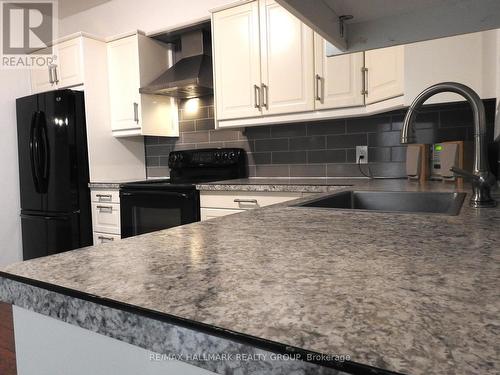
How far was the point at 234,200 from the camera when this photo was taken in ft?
7.77

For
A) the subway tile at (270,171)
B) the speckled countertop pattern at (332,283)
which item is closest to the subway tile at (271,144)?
the subway tile at (270,171)

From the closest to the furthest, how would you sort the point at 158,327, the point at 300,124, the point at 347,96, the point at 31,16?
the point at 158,327, the point at 347,96, the point at 300,124, the point at 31,16

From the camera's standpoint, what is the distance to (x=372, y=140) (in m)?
2.52

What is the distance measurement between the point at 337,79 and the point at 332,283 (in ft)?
6.73

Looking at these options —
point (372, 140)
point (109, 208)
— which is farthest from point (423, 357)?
point (109, 208)

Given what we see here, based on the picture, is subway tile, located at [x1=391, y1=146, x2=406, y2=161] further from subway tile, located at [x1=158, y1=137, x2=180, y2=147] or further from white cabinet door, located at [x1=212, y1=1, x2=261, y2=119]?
subway tile, located at [x1=158, y1=137, x2=180, y2=147]

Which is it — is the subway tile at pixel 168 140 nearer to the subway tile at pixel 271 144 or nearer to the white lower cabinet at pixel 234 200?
the subway tile at pixel 271 144

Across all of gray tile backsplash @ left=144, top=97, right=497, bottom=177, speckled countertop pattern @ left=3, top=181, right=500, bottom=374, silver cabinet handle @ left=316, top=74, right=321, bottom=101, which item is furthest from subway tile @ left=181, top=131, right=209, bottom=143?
speckled countertop pattern @ left=3, top=181, right=500, bottom=374

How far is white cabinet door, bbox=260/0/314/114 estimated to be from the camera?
239 cm

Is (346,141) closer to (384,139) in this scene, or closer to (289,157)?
(384,139)

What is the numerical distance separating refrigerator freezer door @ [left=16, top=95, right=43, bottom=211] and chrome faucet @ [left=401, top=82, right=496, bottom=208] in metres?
3.04

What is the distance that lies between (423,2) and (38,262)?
102 cm

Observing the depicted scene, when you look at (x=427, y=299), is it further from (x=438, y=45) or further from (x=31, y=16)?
(x=31, y=16)

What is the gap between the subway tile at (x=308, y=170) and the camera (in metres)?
2.74
